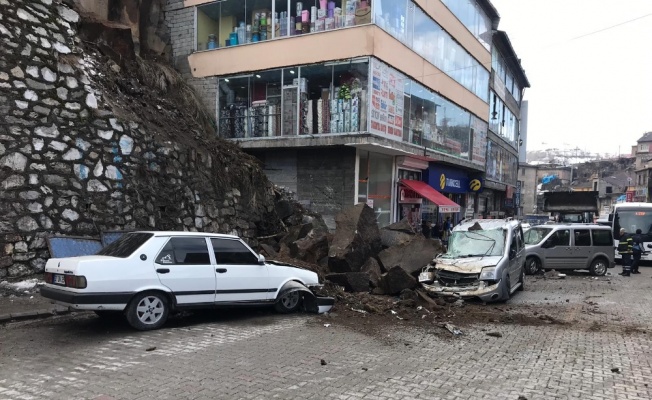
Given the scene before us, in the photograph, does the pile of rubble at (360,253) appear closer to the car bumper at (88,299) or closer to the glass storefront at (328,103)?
the car bumper at (88,299)

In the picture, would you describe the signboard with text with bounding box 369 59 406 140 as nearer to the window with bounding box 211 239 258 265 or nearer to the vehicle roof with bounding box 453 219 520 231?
the vehicle roof with bounding box 453 219 520 231

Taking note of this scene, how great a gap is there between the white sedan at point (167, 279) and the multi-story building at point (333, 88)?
926 cm

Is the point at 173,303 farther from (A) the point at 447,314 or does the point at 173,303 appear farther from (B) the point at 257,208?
(B) the point at 257,208

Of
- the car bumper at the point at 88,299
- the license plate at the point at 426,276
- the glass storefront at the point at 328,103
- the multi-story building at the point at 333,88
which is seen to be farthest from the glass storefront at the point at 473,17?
the car bumper at the point at 88,299

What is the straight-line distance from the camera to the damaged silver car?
1004 cm

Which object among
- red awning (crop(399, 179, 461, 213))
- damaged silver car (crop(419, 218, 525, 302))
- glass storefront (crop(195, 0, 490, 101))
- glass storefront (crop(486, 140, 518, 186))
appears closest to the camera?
damaged silver car (crop(419, 218, 525, 302))

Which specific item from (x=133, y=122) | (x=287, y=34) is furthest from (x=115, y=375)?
(x=287, y=34)

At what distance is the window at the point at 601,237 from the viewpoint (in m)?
17.1

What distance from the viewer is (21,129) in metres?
9.00

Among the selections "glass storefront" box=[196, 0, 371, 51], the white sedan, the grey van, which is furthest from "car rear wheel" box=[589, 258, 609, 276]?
the white sedan

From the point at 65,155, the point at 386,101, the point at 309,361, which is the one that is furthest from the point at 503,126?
the point at 309,361

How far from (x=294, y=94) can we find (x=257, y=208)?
5.79m

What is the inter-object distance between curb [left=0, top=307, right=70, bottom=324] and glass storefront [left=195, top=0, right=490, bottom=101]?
13162 millimetres

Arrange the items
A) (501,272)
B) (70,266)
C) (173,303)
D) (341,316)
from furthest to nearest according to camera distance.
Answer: (501,272)
(341,316)
(173,303)
(70,266)
